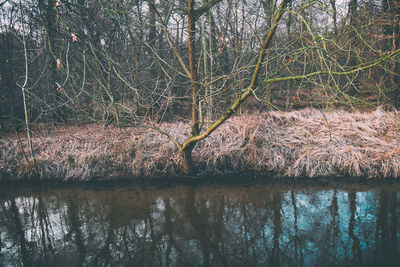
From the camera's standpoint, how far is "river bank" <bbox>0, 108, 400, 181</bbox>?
6.26 meters

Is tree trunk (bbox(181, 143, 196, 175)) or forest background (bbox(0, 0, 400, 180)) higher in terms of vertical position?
forest background (bbox(0, 0, 400, 180))

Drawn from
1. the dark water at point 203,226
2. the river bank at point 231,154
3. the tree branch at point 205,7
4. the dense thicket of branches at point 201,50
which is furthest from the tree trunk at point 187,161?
the tree branch at point 205,7

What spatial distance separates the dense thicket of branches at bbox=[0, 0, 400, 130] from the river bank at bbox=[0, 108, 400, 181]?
0.78 m

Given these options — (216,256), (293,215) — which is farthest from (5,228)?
(293,215)

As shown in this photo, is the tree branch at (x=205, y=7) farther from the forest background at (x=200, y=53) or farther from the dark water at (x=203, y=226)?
the dark water at (x=203, y=226)

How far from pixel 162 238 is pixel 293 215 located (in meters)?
2.34

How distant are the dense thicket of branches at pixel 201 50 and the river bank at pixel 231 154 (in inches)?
30.8

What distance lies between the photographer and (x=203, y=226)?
14.3 feet

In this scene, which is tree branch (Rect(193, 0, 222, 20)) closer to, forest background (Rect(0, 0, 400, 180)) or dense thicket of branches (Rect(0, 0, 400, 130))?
forest background (Rect(0, 0, 400, 180))

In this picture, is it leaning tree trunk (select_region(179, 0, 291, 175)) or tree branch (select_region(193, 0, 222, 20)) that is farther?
tree branch (select_region(193, 0, 222, 20))

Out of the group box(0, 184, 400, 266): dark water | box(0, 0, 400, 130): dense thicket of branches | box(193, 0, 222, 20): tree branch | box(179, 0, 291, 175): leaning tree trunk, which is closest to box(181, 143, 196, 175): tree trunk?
box(179, 0, 291, 175): leaning tree trunk

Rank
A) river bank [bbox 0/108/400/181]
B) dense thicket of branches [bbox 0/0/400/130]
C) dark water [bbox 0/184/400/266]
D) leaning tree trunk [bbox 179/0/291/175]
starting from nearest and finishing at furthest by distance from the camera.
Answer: dark water [bbox 0/184/400/266]
dense thicket of branches [bbox 0/0/400/130]
leaning tree trunk [bbox 179/0/291/175]
river bank [bbox 0/108/400/181]

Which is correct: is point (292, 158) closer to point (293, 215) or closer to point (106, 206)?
point (293, 215)

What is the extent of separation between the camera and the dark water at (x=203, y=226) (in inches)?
141
